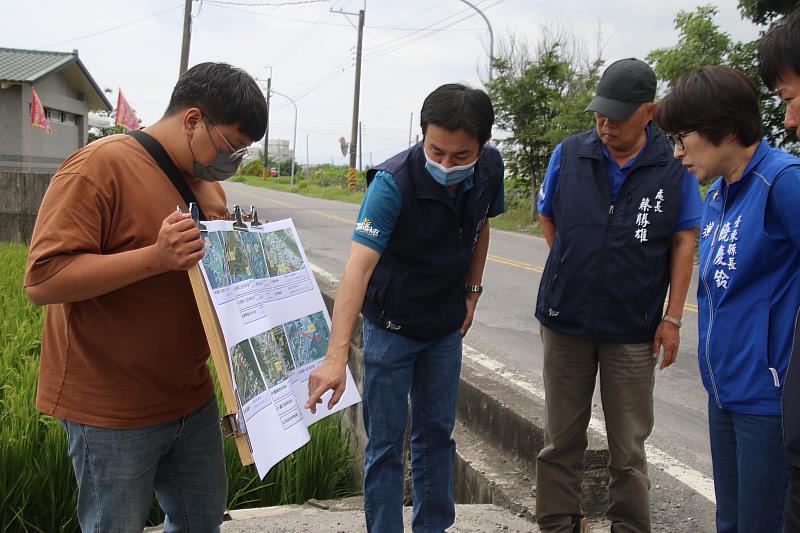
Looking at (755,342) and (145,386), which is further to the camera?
(755,342)

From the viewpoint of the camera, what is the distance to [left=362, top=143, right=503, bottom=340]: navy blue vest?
8.16 feet

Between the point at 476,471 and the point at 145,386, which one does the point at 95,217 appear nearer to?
→ the point at 145,386

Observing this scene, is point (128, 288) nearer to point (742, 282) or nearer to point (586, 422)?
point (742, 282)

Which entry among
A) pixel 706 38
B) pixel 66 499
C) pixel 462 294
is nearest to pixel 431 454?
pixel 462 294

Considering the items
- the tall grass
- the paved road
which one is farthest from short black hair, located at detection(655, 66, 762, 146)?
the tall grass

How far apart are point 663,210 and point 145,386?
1885mm

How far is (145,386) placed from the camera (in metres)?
1.93

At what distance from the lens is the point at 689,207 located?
2730mm

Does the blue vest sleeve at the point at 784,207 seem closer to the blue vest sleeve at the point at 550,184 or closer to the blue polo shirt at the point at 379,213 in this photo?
the blue vest sleeve at the point at 550,184

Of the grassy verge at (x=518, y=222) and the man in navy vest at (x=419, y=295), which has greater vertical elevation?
the man in navy vest at (x=419, y=295)

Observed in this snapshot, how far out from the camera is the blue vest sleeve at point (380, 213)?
2.43 metres

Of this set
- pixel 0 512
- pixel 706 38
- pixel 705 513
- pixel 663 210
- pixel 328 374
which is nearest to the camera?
pixel 328 374

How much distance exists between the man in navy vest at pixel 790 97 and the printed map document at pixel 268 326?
4.14 feet

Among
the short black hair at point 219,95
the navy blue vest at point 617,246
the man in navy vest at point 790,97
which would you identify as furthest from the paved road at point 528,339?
the short black hair at point 219,95
